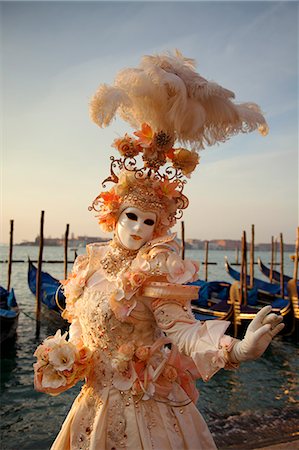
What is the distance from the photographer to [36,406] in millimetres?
4715

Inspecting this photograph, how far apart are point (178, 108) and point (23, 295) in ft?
52.9

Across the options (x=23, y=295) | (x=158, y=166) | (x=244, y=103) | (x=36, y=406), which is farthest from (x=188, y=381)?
(x=23, y=295)

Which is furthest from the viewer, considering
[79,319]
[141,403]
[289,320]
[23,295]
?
[23,295]

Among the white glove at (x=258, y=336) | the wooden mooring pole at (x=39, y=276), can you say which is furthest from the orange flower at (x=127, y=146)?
the wooden mooring pole at (x=39, y=276)

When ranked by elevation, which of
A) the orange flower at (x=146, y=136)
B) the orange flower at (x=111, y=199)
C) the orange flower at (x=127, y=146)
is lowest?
the orange flower at (x=111, y=199)

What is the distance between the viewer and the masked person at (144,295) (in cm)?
145

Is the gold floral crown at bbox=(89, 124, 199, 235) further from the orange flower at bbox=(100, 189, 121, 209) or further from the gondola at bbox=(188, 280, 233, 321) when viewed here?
the gondola at bbox=(188, 280, 233, 321)

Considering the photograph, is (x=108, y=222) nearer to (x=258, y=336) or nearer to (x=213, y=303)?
(x=258, y=336)

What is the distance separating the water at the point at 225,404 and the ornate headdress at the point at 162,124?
2099 mm

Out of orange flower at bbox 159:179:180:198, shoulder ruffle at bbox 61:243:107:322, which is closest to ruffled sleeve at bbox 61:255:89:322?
shoulder ruffle at bbox 61:243:107:322

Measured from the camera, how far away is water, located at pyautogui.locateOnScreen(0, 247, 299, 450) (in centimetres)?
358

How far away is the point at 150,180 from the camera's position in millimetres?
1698

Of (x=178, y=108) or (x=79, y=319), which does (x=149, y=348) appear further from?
(x=178, y=108)

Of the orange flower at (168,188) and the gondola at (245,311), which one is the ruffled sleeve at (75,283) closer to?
the orange flower at (168,188)
